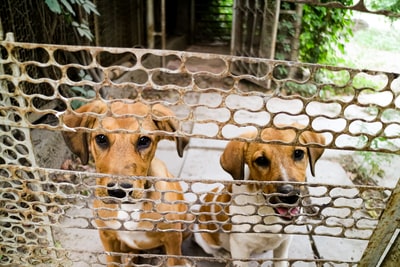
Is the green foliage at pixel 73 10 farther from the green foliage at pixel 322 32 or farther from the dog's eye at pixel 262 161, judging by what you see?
the green foliage at pixel 322 32

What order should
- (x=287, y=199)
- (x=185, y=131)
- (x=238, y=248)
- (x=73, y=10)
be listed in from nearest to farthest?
1. (x=287, y=199)
2. (x=238, y=248)
3. (x=185, y=131)
4. (x=73, y=10)

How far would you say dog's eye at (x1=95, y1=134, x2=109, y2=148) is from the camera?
2.02 m

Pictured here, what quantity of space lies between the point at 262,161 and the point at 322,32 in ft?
16.5

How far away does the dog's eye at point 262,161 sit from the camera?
83.7 inches

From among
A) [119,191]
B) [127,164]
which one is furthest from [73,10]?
[119,191]

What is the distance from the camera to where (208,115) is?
205 inches

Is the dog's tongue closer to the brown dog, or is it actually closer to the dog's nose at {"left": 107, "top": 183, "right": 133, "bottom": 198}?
the brown dog

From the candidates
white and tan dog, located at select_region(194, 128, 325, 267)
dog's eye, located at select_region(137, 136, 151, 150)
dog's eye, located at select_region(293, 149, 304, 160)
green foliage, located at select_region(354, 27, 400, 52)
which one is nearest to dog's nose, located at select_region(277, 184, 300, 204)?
white and tan dog, located at select_region(194, 128, 325, 267)

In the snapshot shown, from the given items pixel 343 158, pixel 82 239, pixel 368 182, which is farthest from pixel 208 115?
pixel 82 239

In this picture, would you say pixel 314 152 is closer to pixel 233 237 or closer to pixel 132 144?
pixel 233 237

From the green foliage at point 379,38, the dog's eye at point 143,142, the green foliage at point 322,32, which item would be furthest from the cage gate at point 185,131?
the green foliage at point 379,38

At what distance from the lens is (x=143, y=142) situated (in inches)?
80.3

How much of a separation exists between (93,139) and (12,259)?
98 centimetres

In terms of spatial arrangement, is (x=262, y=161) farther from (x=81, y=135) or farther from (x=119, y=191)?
(x=81, y=135)
